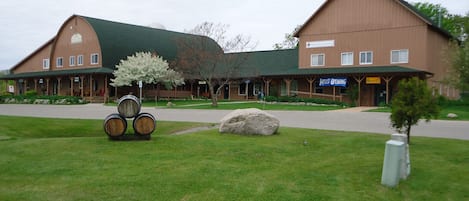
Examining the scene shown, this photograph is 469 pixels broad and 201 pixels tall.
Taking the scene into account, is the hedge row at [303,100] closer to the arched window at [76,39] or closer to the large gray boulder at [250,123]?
the large gray boulder at [250,123]

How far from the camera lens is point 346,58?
3675 centimetres

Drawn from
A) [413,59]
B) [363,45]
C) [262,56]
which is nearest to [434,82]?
[413,59]

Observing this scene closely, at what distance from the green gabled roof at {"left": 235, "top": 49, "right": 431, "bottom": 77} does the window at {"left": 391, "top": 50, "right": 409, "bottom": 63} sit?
34.1 inches

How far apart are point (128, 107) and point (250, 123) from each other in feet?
11.9

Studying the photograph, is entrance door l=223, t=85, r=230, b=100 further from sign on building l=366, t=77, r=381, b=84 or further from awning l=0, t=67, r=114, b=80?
sign on building l=366, t=77, r=381, b=84

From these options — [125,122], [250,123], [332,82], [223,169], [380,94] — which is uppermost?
[332,82]

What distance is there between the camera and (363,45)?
35.7m

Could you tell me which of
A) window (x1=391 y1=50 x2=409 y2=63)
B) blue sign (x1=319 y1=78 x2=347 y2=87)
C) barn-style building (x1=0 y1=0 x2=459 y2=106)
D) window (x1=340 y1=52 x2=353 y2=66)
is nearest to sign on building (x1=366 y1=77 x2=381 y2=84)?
barn-style building (x1=0 y1=0 x2=459 y2=106)

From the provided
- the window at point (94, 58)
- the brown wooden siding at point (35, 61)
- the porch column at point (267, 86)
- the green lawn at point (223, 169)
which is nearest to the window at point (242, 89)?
the porch column at point (267, 86)

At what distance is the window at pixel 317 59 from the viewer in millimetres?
38094

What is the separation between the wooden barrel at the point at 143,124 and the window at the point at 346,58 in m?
28.4

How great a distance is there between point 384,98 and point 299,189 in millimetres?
30588

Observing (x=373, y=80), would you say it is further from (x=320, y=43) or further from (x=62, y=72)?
(x=62, y=72)

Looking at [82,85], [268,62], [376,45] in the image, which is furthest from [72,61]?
[376,45]
